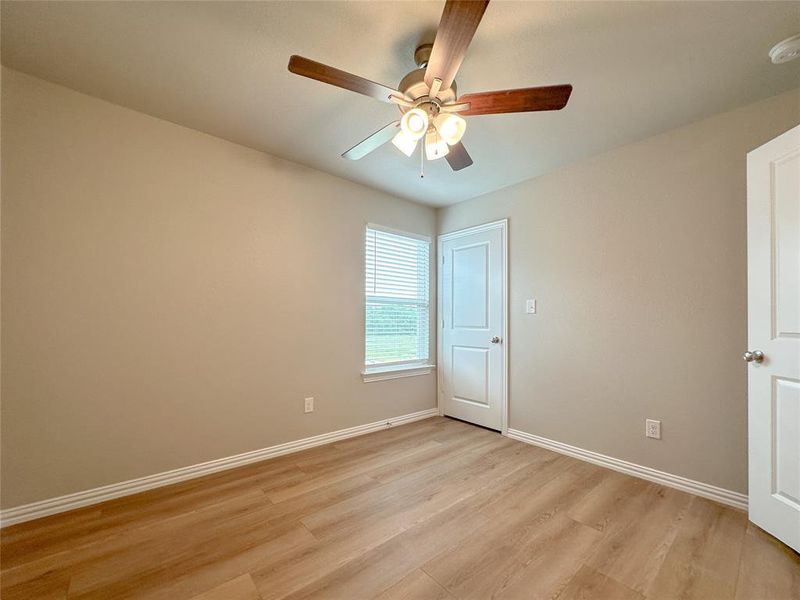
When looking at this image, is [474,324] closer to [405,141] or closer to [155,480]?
[405,141]

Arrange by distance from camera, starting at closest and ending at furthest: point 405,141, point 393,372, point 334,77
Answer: point 334,77 < point 405,141 < point 393,372

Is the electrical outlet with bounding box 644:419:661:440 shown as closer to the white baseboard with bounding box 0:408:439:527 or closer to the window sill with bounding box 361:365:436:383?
the window sill with bounding box 361:365:436:383

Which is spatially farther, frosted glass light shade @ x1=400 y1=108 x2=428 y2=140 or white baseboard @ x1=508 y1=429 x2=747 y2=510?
white baseboard @ x1=508 y1=429 x2=747 y2=510

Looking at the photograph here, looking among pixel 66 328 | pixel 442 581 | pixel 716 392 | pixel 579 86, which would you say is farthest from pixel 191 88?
pixel 716 392

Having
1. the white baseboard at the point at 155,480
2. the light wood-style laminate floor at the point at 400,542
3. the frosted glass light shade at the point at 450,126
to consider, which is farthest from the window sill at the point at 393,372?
the frosted glass light shade at the point at 450,126

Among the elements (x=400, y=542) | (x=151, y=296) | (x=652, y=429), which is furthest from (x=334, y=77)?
(x=652, y=429)

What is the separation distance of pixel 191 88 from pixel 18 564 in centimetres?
245

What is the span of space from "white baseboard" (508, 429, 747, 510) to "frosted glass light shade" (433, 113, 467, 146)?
2500mm

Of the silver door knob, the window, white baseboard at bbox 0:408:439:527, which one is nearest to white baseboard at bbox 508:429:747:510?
the silver door knob

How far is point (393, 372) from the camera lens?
134 inches

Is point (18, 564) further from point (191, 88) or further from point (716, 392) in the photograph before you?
point (716, 392)

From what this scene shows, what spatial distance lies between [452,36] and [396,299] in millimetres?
2498

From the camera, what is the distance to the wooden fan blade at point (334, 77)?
4.22 feet

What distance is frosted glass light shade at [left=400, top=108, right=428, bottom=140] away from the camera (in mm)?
1446
